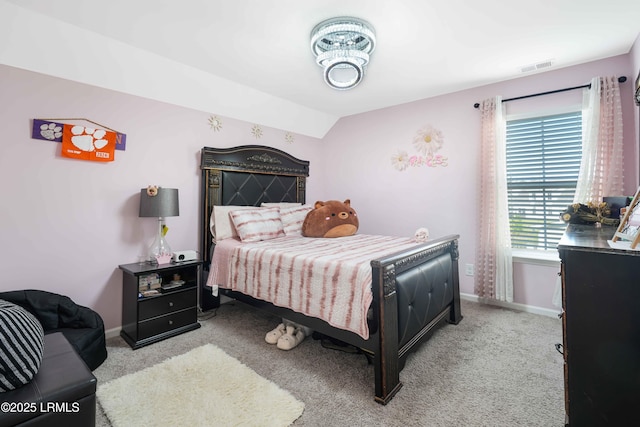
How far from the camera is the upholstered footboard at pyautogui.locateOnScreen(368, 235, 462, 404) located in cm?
163

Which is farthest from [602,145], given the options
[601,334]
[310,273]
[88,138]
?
[88,138]

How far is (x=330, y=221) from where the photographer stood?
3.14 metres

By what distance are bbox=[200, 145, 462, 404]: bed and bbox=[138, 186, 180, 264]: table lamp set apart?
0.46 meters

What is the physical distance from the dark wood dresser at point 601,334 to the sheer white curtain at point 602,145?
200 cm

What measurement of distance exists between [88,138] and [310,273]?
2.11 meters

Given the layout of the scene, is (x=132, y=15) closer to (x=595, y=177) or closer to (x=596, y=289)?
(x=596, y=289)

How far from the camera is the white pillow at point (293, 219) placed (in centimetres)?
327

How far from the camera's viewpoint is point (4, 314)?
110 centimetres

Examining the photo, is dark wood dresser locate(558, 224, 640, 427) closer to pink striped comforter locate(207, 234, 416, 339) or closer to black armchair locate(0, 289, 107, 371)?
pink striped comforter locate(207, 234, 416, 339)

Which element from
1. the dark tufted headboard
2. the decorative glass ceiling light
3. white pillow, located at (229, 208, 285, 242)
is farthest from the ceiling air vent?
white pillow, located at (229, 208, 285, 242)

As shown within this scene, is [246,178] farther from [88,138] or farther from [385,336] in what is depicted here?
[385,336]

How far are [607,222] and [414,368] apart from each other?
5.57 feet

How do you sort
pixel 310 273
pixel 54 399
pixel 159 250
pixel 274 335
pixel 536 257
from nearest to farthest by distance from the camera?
1. pixel 54 399
2. pixel 310 273
3. pixel 274 335
4. pixel 159 250
5. pixel 536 257

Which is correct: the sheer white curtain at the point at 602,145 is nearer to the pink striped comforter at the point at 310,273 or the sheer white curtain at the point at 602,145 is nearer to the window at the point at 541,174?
the window at the point at 541,174
